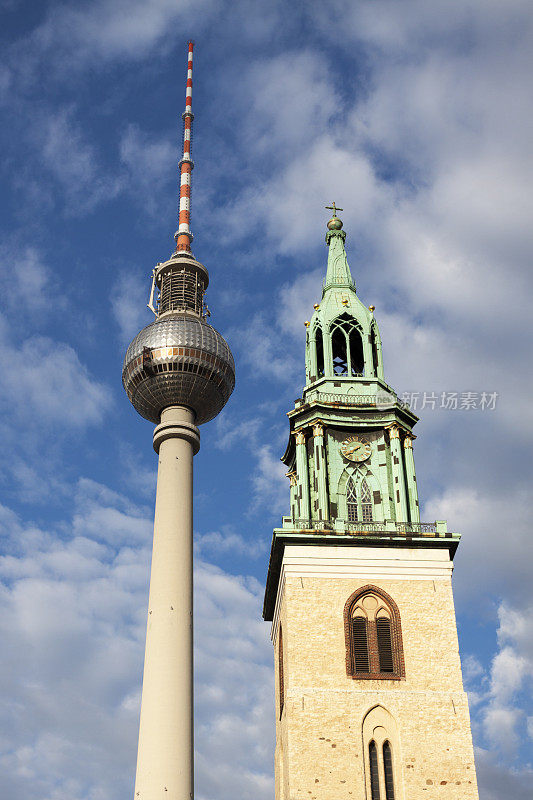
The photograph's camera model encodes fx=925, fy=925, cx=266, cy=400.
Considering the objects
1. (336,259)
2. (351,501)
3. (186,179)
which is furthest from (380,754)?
(186,179)

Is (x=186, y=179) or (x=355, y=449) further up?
(x=186, y=179)

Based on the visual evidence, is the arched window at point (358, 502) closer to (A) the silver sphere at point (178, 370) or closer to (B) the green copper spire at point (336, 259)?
(A) the silver sphere at point (178, 370)

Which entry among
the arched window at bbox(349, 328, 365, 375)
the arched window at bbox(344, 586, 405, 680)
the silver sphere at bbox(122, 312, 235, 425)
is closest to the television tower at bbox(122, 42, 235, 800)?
the silver sphere at bbox(122, 312, 235, 425)

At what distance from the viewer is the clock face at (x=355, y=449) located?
59.6 metres

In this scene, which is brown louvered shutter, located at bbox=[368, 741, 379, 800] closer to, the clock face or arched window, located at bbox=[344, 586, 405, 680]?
arched window, located at bbox=[344, 586, 405, 680]

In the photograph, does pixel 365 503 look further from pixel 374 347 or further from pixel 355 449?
pixel 374 347

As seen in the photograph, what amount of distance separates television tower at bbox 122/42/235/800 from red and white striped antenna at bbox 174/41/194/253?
0.08m

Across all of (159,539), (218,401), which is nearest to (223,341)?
(218,401)

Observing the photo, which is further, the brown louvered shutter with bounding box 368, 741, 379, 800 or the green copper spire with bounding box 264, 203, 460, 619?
the green copper spire with bounding box 264, 203, 460, 619

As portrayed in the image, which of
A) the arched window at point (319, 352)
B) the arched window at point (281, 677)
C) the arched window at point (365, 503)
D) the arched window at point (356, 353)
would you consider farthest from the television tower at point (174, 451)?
the arched window at point (365, 503)

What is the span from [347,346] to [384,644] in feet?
74.1

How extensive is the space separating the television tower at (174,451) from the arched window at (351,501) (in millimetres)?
10520

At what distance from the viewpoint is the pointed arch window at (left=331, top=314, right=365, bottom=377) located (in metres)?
66.2

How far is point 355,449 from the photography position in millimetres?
60000
